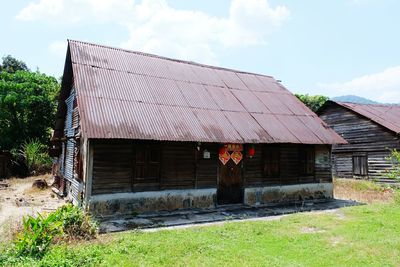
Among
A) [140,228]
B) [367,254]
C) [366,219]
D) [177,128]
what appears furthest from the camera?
[177,128]

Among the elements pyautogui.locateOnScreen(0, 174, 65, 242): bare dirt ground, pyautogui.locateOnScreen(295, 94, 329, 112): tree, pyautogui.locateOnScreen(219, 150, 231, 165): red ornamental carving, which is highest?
pyautogui.locateOnScreen(295, 94, 329, 112): tree

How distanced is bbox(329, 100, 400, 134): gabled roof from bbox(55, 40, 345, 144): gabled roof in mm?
7315

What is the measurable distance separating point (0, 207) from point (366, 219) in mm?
12754

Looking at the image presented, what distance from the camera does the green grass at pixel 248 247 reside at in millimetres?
6676

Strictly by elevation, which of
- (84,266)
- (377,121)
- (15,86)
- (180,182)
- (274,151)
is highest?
(15,86)

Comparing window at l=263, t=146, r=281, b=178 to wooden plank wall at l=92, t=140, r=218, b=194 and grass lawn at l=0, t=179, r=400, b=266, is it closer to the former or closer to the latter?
wooden plank wall at l=92, t=140, r=218, b=194

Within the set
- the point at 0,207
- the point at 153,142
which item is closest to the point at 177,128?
the point at 153,142

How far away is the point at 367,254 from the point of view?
727cm

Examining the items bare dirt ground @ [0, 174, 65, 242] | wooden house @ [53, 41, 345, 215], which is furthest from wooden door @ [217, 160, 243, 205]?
bare dirt ground @ [0, 174, 65, 242]

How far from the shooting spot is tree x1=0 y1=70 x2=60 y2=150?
22.6 metres

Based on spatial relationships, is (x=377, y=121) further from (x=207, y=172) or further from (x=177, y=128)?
(x=177, y=128)

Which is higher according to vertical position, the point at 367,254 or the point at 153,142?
the point at 153,142

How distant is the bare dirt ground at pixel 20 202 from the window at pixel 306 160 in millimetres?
10499

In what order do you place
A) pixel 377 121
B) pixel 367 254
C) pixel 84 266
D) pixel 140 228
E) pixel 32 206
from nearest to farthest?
pixel 84 266 < pixel 367 254 < pixel 140 228 < pixel 32 206 < pixel 377 121
